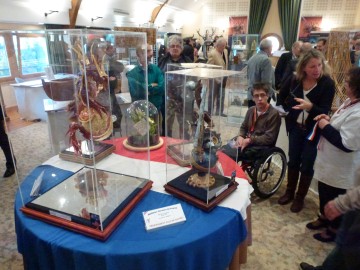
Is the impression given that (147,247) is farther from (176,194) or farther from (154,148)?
(154,148)

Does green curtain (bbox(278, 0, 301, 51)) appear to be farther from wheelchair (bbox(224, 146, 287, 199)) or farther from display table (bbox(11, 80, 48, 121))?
display table (bbox(11, 80, 48, 121))

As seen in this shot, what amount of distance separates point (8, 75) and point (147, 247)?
40.2 inches

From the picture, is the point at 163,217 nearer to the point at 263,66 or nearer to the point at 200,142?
the point at 200,142

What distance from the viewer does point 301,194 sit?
2.30m

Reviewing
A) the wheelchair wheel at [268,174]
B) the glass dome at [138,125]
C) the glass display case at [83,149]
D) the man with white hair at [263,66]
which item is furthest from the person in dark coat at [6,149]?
the man with white hair at [263,66]

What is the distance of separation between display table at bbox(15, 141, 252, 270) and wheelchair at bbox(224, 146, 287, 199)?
39.5 inches

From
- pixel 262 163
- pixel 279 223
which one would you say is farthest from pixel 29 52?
pixel 279 223

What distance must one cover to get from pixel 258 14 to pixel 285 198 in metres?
8.56

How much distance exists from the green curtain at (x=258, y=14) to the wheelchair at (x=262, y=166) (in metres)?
8.15

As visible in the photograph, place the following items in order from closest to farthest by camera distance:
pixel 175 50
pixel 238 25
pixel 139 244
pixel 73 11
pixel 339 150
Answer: pixel 139 244, pixel 339 150, pixel 175 50, pixel 73 11, pixel 238 25

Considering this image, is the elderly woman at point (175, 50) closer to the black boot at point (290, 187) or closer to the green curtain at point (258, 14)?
the black boot at point (290, 187)

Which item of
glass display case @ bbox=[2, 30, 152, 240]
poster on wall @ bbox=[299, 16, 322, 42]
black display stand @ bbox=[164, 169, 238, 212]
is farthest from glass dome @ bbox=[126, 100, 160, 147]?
poster on wall @ bbox=[299, 16, 322, 42]

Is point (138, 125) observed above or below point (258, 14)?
below

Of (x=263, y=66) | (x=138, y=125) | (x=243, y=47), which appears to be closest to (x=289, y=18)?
(x=243, y=47)
